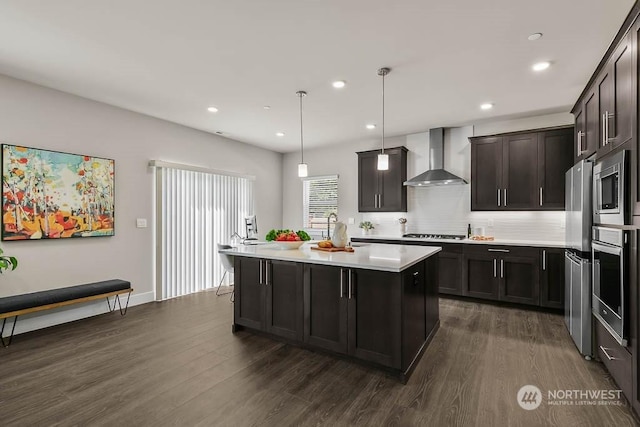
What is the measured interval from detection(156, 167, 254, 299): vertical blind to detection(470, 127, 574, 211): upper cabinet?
13.9 ft

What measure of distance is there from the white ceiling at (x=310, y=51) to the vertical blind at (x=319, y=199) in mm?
2434

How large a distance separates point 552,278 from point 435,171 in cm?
217

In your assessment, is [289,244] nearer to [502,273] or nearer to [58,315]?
[58,315]

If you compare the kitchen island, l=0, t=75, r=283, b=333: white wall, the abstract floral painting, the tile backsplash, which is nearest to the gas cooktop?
the tile backsplash

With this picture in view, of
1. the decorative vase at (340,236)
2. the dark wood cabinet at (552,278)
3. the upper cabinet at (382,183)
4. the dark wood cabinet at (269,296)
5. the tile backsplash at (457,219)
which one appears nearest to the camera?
the dark wood cabinet at (269,296)

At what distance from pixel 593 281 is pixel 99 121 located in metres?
5.70

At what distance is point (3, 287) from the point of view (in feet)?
10.9

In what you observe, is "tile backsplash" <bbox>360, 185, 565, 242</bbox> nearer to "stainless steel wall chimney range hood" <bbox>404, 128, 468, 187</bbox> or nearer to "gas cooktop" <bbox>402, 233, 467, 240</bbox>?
"gas cooktop" <bbox>402, 233, 467, 240</bbox>

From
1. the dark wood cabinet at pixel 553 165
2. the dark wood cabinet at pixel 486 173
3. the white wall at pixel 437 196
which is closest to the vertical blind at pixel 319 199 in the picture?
the white wall at pixel 437 196

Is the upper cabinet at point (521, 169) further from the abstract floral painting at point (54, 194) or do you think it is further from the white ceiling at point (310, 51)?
the abstract floral painting at point (54, 194)

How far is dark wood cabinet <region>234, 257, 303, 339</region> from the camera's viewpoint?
3.01 m

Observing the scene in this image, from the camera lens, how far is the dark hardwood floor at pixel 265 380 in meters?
2.01

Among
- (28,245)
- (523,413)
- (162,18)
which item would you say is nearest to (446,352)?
(523,413)

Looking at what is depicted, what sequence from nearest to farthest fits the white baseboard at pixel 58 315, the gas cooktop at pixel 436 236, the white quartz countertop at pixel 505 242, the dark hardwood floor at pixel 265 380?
the dark hardwood floor at pixel 265 380 < the white baseboard at pixel 58 315 < the white quartz countertop at pixel 505 242 < the gas cooktop at pixel 436 236
